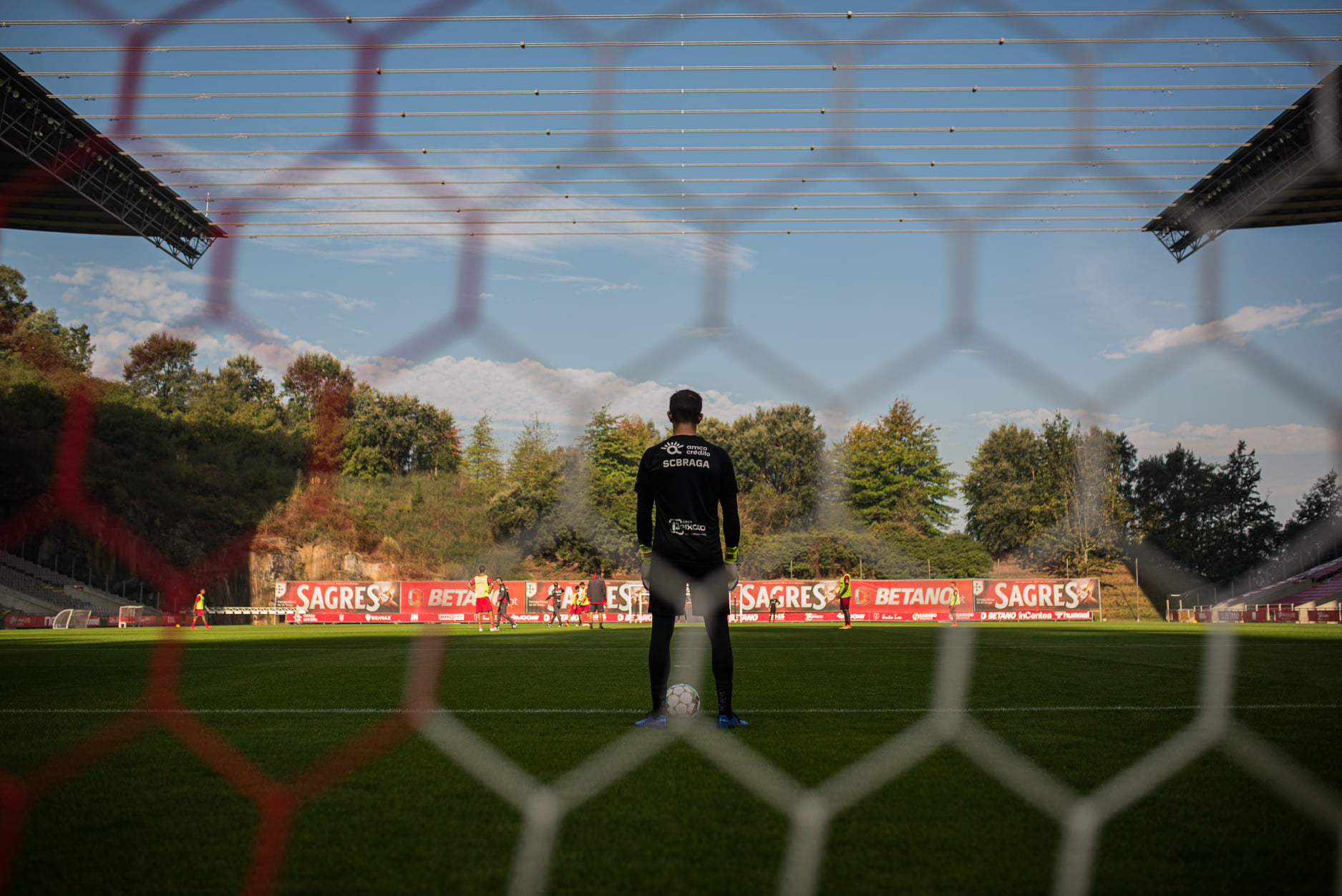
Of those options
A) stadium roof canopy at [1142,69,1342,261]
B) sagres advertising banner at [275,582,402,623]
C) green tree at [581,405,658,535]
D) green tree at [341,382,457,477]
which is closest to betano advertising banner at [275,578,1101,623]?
sagres advertising banner at [275,582,402,623]

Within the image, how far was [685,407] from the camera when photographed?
343 cm

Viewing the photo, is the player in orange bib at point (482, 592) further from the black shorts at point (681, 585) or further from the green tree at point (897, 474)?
the black shorts at point (681, 585)

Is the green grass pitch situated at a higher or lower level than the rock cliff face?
higher

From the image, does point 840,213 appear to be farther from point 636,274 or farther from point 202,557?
point 202,557

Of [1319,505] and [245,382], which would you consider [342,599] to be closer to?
[245,382]

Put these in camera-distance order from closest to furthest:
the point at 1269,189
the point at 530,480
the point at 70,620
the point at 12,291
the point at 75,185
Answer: the point at 1269,189 → the point at 75,185 → the point at 530,480 → the point at 70,620 → the point at 12,291

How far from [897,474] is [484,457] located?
3.91m

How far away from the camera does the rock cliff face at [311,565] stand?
64.8 feet

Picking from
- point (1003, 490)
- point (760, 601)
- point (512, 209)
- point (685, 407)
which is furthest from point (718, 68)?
point (760, 601)

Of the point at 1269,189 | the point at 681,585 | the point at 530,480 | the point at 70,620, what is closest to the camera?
the point at 1269,189

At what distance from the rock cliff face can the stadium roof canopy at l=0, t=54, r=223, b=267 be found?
35.0 feet

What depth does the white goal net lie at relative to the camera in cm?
2036

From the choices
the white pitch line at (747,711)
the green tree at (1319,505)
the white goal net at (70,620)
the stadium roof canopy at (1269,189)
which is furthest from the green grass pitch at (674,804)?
the white goal net at (70,620)

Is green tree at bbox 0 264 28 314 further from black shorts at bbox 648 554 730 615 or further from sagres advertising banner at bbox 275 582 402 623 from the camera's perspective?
black shorts at bbox 648 554 730 615
